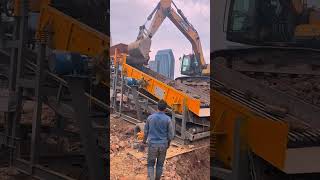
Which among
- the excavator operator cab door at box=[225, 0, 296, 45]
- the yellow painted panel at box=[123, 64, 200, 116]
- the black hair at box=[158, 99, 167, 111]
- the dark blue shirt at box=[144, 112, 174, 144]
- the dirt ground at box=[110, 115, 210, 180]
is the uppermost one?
the excavator operator cab door at box=[225, 0, 296, 45]

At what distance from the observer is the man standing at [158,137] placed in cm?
158

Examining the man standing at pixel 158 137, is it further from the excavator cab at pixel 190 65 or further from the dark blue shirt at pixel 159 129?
the excavator cab at pixel 190 65

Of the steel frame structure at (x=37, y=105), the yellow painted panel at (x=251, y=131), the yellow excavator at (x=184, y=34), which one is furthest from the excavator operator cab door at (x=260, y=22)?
the steel frame structure at (x=37, y=105)

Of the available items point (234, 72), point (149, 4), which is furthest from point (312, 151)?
point (149, 4)

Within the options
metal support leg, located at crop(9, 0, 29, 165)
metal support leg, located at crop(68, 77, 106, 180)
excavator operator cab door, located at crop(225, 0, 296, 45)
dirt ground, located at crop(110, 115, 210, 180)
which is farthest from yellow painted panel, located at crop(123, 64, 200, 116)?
metal support leg, located at crop(9, 0, 29, 165)

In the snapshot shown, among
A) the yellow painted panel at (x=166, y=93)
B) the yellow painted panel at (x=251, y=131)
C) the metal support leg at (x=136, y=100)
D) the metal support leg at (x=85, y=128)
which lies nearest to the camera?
the yellow painted panel at (x=251, y=131)

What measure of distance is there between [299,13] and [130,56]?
67cm

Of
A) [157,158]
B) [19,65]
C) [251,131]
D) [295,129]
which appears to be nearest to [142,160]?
[157,158]

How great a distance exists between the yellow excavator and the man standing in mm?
181

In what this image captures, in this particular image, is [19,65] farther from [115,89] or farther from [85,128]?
[115,89]

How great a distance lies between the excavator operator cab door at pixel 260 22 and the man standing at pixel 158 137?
40 cm

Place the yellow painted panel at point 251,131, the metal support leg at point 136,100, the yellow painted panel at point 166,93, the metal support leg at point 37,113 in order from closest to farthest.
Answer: the yellow painted panel at point 251,131 → the yellow painted panel at point 166,93 → the metal support leg at point 136,100 → the metal support leg at point 37,113

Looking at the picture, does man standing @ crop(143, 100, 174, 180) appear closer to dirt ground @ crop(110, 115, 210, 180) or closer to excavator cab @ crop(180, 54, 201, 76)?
dirt ground @ crop(110, 115, 210, 180)

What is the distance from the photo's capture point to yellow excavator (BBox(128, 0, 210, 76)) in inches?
59.8
